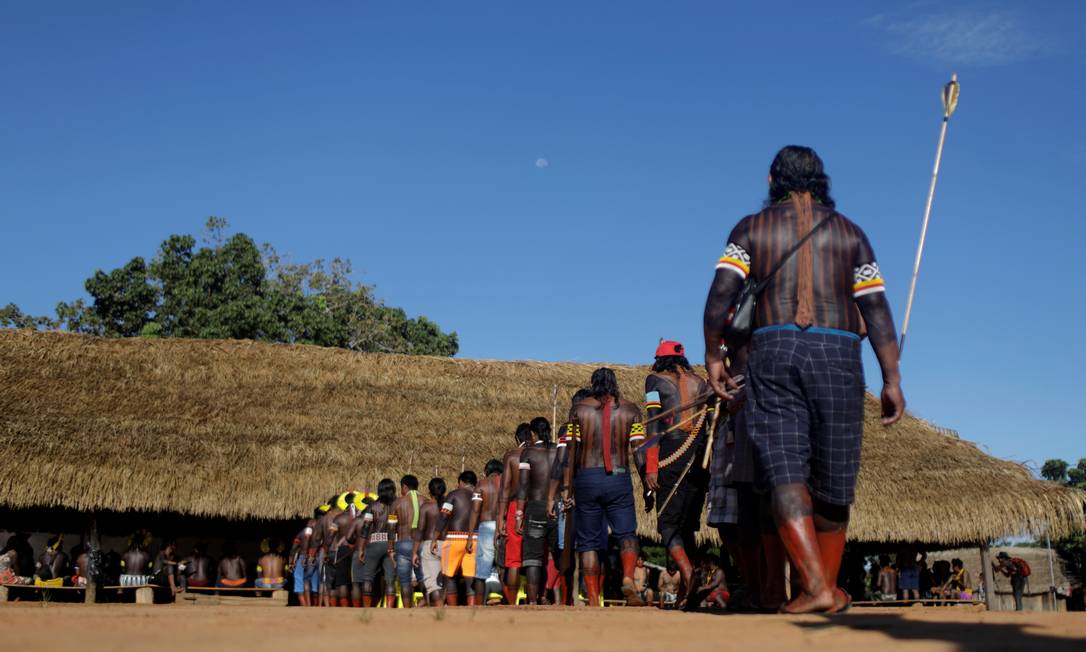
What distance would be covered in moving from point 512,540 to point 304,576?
Answer: 19.5 feet

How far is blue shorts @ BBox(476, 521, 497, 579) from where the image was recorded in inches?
451

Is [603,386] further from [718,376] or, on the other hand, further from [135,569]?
[135,569]

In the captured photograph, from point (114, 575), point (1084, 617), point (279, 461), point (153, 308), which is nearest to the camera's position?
point (1084, 617)

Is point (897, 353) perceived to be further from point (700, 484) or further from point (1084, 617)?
point (700, 484)

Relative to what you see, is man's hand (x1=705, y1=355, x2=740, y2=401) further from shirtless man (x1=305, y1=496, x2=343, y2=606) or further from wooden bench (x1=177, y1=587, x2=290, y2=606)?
wooden bench (x1=177, y1=587, x2=290, y2=606)

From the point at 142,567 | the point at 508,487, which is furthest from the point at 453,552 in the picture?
the point at 142,567

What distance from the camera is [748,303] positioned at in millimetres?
4996

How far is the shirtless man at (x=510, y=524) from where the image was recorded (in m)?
10.2

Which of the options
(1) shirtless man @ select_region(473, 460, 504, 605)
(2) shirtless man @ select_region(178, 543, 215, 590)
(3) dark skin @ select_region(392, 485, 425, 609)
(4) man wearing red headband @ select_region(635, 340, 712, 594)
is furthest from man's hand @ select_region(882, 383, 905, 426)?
(2) shirtless man @ select_region(178, 543, 215, 590)

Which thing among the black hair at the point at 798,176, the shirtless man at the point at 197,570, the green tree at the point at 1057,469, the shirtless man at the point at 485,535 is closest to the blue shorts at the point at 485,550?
the shirtless man at the point at 485,535

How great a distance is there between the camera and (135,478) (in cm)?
1628

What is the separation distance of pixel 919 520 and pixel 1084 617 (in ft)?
45.9

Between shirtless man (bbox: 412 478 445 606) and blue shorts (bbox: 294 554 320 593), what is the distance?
2627mm

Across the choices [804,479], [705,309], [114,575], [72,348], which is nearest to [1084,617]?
[804,479]
